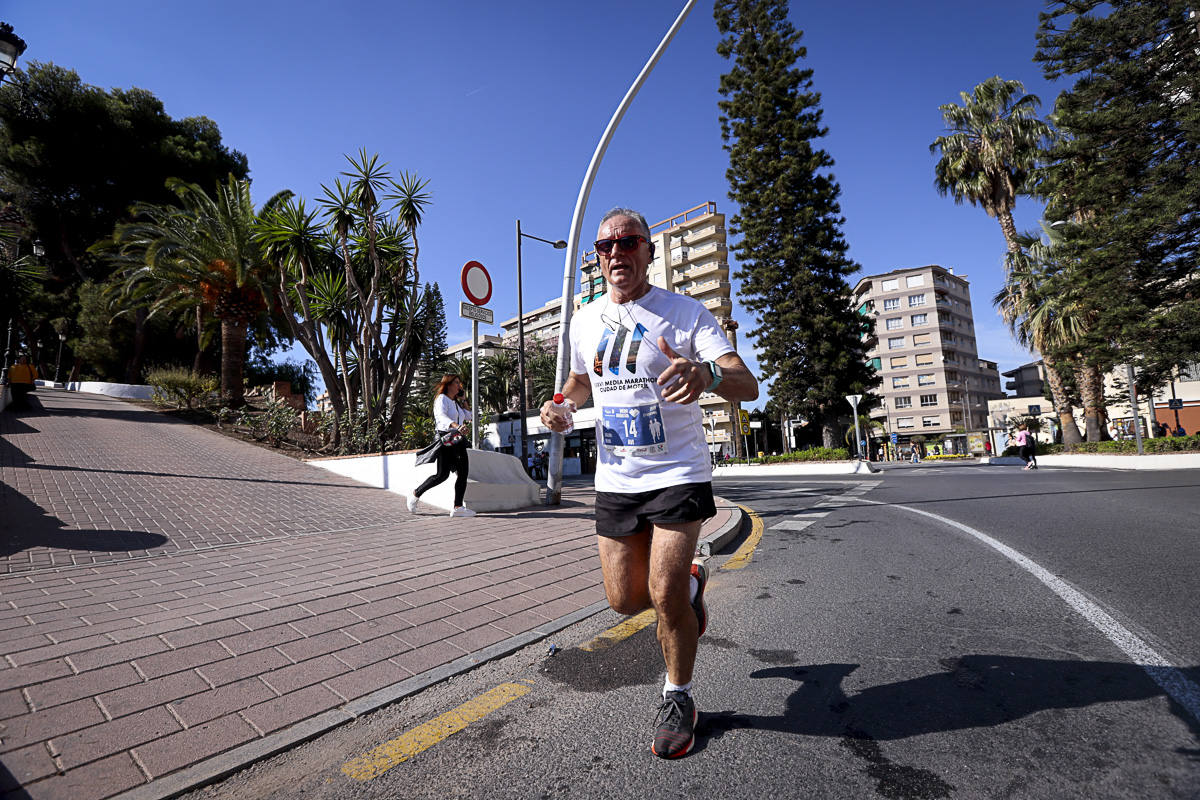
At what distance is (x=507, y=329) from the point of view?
104 metres

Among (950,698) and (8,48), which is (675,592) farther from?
(8,48)

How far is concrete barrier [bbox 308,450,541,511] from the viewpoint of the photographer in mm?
8461

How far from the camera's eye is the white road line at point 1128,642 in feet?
7.22

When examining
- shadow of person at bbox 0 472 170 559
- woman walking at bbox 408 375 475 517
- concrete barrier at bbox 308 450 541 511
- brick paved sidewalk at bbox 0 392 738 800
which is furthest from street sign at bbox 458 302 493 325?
shadow of person at bbox 0 472 170 559

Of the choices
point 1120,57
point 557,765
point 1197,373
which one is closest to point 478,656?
point 557,765

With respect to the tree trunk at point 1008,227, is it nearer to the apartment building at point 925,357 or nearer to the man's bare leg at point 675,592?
the man's bare leg at point 675,592

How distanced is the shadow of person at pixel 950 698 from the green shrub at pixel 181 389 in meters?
24.2

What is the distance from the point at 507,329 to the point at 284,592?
102 metres

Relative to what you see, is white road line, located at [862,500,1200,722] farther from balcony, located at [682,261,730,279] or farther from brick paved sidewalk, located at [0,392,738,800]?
balcony, located at [682,261,730,279]

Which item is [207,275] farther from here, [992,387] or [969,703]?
[992,387]

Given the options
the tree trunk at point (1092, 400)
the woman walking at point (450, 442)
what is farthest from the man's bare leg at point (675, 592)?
the tree trunk at point (1092, 400)

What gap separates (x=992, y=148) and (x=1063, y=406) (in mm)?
12436

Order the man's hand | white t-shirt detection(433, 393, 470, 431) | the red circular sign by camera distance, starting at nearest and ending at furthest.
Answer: the man's hand
white t-shirt detection(433, 393, 470, 431)
the red circular sign

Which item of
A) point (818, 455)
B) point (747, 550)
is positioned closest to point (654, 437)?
point (747, 550)
